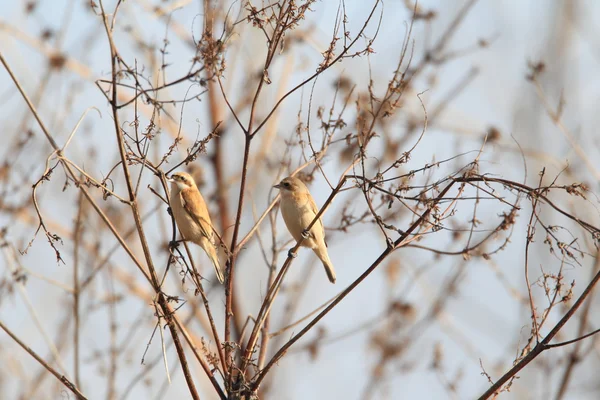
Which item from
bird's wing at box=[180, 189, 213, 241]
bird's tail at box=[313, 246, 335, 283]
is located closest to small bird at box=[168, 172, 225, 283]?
bird's wing at box=[180, 189, 213, 241]

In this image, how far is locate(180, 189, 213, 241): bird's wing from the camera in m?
4.52

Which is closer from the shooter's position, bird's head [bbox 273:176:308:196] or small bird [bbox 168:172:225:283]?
small bird [bbox 168:172:225:283]

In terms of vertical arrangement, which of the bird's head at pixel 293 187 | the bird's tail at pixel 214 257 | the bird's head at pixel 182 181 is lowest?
the bird's tail at pixel 214 257

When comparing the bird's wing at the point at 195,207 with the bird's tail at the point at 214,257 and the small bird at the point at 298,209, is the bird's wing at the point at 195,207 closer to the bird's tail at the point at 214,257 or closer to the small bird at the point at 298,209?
the bird's tail at the point at 214,257

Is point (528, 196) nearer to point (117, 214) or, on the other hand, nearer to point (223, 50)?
point (223, 50)

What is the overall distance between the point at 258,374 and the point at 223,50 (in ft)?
4.64

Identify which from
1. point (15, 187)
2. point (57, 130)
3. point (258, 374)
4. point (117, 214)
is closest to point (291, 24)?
point (258, 374)

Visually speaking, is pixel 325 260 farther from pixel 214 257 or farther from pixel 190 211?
pixel 190 211

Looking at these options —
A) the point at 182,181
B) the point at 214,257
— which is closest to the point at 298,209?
the point at 214,257

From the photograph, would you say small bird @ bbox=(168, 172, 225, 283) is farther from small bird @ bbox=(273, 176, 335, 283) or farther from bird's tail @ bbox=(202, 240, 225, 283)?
small bird @ bbox=(273, 176, 335, 283)

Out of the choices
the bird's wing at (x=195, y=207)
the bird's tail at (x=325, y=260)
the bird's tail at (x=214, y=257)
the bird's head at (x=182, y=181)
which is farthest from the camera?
the bird's tail at (x=325, y=260)

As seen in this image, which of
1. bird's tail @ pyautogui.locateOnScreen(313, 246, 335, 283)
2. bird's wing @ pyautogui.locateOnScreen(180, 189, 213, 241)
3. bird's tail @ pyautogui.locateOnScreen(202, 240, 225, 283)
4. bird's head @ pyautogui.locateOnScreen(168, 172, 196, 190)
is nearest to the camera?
Result: bird's wing @ pyautogui.locateOnScreen(180, 189, 213, 241)

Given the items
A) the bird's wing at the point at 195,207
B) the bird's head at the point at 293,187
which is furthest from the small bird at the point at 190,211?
the bird's head at the point at 293,187

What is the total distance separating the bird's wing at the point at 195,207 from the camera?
452 centimetres
